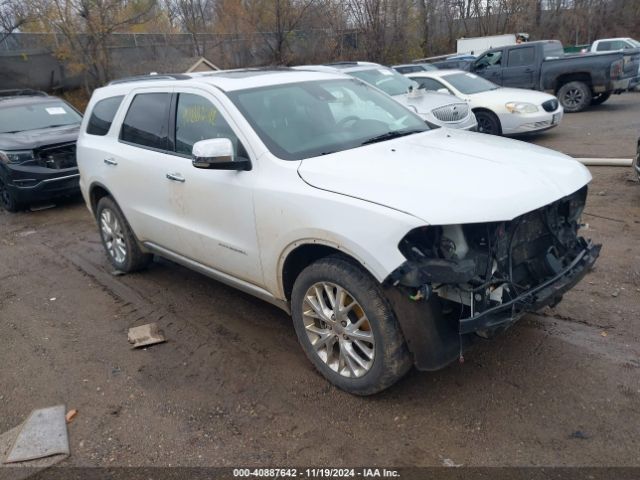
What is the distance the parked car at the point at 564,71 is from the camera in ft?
46.0

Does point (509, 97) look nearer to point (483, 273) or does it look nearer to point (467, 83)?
point (467, 83)

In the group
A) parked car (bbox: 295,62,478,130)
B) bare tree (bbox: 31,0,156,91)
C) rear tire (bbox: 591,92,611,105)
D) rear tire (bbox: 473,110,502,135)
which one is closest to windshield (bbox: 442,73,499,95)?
rear tire (bbox: 473,110,502,135)

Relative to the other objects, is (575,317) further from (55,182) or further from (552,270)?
(55,182)

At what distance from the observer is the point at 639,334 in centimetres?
381

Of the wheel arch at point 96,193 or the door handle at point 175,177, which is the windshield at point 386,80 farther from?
the door handle at point 175,177

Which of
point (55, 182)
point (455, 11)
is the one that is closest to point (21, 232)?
point (55, 182)

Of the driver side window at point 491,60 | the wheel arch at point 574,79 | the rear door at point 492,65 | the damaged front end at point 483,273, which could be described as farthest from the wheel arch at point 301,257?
the driver side window at point 491,60

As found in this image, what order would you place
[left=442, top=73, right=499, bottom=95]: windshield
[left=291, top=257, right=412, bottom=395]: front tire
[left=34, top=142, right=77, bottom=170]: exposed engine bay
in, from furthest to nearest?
[left=442, top=73, right=499, bottom=95]: windshield → [left=34, top=142, right=77, bottom=170]: exposed engine bay → [left=291, top=257, right=412, bottom=395]: front tire

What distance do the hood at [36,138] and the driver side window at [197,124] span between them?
545 centimetres

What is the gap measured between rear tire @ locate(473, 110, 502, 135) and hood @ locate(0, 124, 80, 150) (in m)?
7.65

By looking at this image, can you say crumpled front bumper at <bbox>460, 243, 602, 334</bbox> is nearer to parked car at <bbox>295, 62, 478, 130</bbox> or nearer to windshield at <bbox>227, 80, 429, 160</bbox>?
windshield at <bbox>227, 80, 429, 160</bbox>

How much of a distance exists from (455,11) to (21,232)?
1561 inches

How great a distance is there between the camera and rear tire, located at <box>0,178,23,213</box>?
8.85 metres

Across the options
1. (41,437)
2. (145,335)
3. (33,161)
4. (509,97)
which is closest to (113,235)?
(145,335)
